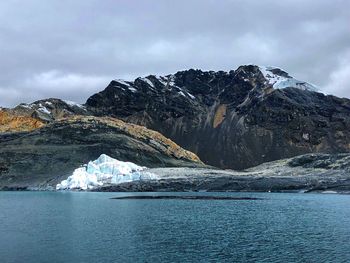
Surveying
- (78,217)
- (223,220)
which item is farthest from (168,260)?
(78,217)

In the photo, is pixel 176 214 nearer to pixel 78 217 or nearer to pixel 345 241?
pixel 78 217

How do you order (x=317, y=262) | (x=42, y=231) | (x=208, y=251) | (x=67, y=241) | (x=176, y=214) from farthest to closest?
1. (x=176, y=214)
2. (x=42, y=231)
3. (x=67, y=241)
4. (x=208, y=251)
5. (x=317, y=262)

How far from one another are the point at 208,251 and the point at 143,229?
23.4m

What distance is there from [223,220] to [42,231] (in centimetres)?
3796

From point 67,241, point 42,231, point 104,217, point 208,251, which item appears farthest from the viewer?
point 104,217

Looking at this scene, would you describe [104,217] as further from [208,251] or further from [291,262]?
[291,262]

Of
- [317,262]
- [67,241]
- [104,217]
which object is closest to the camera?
[317,262]

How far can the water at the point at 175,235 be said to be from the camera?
207ft

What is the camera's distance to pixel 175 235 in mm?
81438

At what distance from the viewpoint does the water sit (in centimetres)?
6322

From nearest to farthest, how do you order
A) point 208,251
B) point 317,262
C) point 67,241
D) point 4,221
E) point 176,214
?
point 317,262, point 208,251, point 67,241, point 4,221, point 176,214

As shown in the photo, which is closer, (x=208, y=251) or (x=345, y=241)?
(x=208, y=251)

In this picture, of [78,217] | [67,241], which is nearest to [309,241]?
[67,241]

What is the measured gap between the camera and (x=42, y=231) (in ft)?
279
